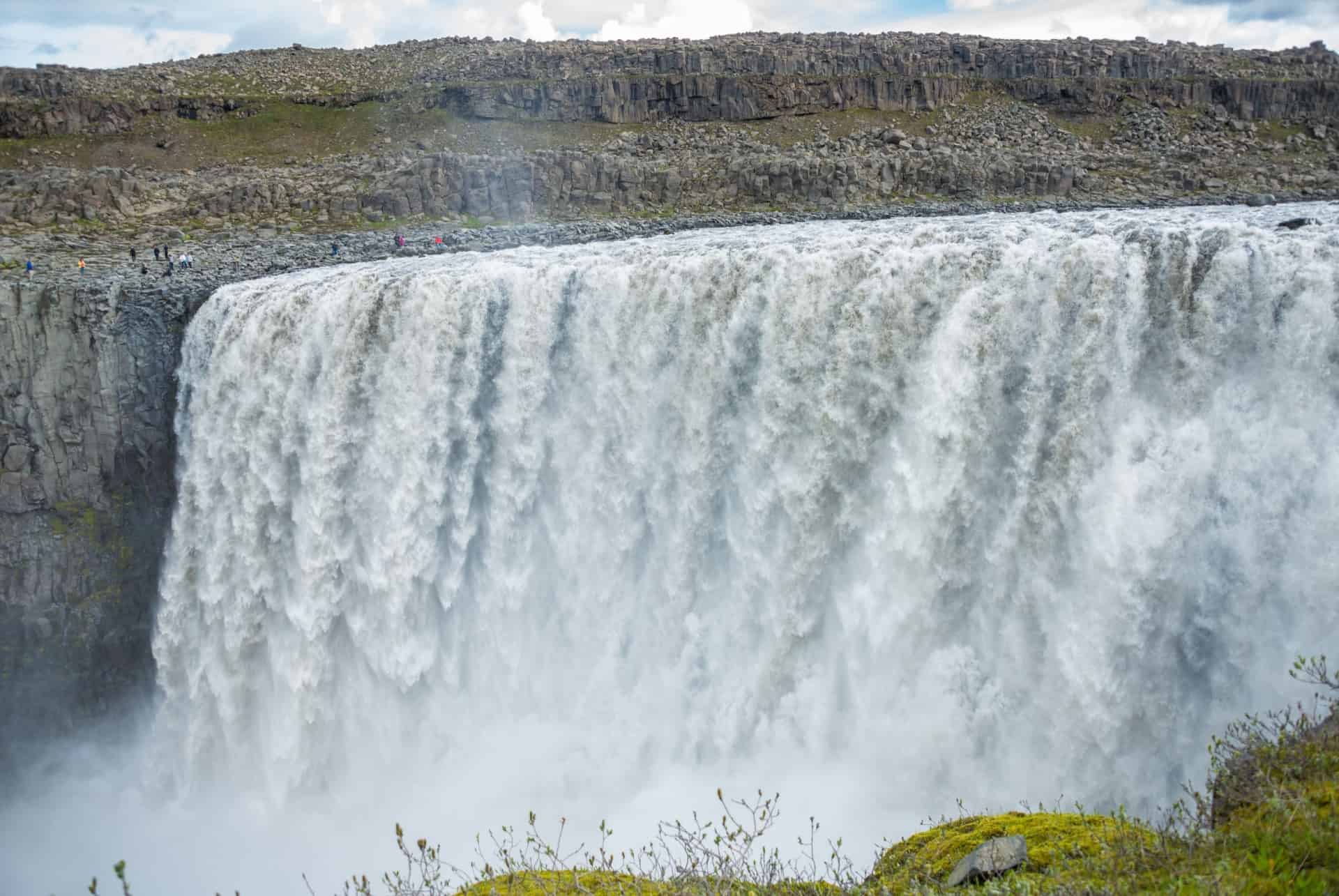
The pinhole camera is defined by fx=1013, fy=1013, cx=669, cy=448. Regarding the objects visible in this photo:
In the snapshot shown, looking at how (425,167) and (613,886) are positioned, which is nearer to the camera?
(613,886)

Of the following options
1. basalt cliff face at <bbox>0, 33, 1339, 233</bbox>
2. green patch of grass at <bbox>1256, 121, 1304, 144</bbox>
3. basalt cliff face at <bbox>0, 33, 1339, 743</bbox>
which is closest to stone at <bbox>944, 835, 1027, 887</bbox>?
basalt cliff face at <bbox>0, 33, 1339, 743</bbox>

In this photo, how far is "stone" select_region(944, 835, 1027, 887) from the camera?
356 inches

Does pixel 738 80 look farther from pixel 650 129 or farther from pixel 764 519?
pixel 764 519

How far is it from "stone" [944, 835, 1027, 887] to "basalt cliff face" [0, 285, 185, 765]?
23.5 meters

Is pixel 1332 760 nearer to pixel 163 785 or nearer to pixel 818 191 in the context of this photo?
pixel 163 785

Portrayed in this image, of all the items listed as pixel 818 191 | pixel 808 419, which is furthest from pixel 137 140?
pixel 808 419

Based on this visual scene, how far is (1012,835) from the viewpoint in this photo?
9.90 metres

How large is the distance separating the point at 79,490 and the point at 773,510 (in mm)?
19440

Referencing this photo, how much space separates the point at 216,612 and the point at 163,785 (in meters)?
5.05

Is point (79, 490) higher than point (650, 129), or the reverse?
point (650, 129)

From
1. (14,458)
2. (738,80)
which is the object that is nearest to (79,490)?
(14,458)

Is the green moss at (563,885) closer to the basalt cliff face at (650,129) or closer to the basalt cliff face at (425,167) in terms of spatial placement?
the basalt cliff face at (425,167)

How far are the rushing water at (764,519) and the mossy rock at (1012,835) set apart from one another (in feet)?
20.4

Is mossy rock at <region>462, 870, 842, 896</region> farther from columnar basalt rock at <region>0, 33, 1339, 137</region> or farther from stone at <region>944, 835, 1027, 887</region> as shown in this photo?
columnar basalt rock at <region>0, 33, 1339, 137</region>
